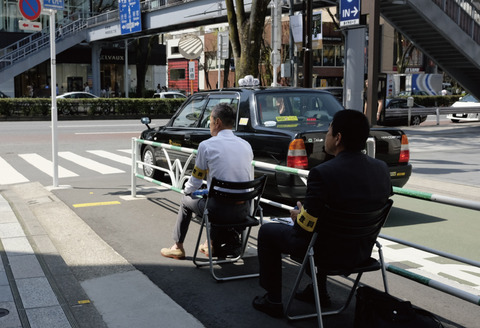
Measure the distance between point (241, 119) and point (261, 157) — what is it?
72cm

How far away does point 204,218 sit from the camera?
5.06 meters

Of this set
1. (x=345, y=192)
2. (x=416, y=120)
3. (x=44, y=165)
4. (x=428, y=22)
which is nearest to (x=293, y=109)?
(x=345, y=192)

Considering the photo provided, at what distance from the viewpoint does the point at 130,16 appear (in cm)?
3700

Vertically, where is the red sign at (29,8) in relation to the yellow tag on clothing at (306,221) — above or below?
above

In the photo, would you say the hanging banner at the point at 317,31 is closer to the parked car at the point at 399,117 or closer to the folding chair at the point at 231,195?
the parked car at the point at 399,117

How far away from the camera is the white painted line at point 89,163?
1246 centimetres

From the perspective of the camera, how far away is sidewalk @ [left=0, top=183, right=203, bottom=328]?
4.11 meters

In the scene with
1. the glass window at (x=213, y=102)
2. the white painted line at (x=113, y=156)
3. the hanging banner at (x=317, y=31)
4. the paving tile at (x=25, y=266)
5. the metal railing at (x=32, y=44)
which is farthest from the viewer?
the metal railing at (x=32, y=44)

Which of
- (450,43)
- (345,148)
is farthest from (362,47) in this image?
(450,43)

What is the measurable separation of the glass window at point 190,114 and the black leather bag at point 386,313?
567 cm

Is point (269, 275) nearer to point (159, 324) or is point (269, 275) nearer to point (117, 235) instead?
point (159, 324)

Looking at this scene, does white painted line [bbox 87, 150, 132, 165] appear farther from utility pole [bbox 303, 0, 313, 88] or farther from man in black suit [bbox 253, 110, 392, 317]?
man in black suit [bbox 253, 110, 392, 317]

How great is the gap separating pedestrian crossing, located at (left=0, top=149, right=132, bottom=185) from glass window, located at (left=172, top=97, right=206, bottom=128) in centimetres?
339

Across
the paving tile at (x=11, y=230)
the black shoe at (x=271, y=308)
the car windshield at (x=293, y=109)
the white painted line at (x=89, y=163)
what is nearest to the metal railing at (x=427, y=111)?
the white painted line at (x=89, y=163)
